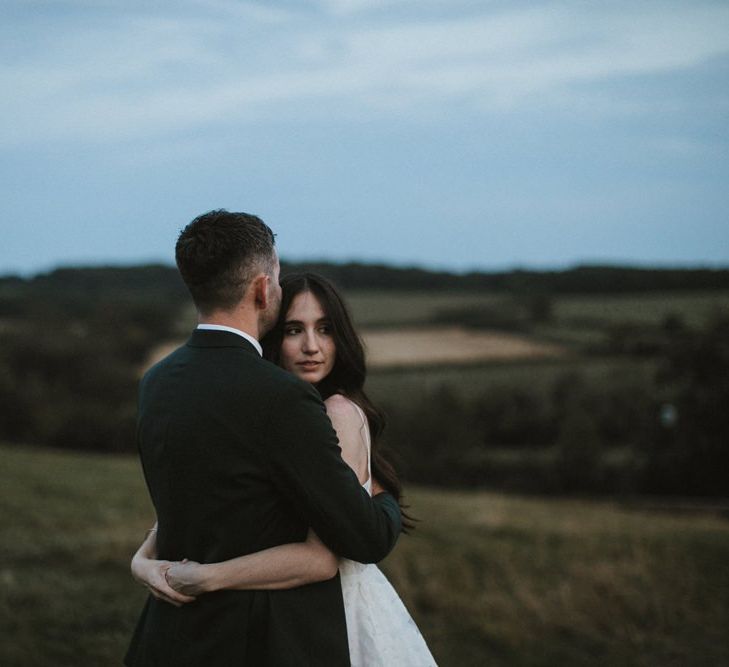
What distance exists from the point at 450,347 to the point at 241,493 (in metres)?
42.4

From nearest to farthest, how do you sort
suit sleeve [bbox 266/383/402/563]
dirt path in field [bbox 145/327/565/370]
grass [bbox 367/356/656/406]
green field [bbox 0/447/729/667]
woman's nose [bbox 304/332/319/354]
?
suit sleeve [bbox 266/383/402/563]
woman's nose [bbox 304/332/319/354]
green field [bbox 0/447/729/667]
grass [bbox 367/356/656/406]
dirt path in field [bbox 145/327/565/370]

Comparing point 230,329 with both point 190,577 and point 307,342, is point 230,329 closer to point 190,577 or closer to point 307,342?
point 307,342

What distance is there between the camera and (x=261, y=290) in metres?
2.58

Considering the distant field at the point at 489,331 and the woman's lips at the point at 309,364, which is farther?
the distant field at the point at 489,331

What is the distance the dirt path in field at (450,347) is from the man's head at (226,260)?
129ft

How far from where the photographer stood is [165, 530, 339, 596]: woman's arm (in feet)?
7.91

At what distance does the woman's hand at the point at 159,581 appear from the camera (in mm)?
2511

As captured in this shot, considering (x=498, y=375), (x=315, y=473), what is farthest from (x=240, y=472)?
(x=498, y=375)

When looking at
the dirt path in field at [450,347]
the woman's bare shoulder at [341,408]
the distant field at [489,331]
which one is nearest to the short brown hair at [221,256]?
the woman's bare shoulder at [341,408]

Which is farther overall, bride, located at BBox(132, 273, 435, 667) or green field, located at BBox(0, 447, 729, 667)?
green field, located at BBox(0, 447, 729, 667)

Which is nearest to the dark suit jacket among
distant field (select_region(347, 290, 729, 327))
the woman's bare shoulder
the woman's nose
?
the woman's bare shoulder

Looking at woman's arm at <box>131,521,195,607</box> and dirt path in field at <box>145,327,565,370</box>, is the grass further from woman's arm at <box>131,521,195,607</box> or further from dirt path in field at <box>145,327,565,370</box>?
woman's arm at <box>131,521,195,607</box>

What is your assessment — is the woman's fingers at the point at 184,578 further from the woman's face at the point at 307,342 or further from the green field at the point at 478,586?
the green field at the point at 478,586

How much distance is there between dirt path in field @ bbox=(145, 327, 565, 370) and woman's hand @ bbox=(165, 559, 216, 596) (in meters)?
39.4
